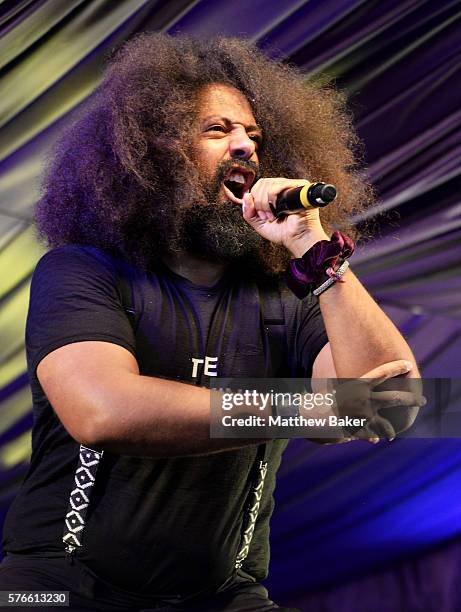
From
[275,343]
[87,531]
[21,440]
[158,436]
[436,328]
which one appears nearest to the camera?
[158,436]

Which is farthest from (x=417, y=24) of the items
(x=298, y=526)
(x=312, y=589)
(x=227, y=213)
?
(x=312, y=589)

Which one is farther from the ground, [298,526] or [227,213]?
[227,213]

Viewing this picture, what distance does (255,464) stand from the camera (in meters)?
1.86

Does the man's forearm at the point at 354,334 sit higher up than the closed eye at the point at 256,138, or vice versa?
the closed eye at the point at 256,138

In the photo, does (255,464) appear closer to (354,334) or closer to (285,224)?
(354,334)

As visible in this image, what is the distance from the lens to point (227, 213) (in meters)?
2.00

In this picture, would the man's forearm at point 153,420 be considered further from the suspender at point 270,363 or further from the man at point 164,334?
the suspender at point 270,363

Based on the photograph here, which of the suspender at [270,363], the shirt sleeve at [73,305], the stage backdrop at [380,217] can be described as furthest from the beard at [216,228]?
the stage backdrop at [380,217]

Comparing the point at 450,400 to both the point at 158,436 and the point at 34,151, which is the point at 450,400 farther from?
the point at 34,151

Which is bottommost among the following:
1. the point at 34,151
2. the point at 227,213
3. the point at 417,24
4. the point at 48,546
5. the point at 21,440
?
the point at 48,546

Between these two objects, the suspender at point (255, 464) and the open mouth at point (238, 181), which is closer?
the suspender at point (255, 464)

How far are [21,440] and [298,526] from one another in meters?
0.91

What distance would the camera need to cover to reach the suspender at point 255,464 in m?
1.74

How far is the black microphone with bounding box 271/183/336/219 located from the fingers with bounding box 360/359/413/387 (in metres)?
0.35
